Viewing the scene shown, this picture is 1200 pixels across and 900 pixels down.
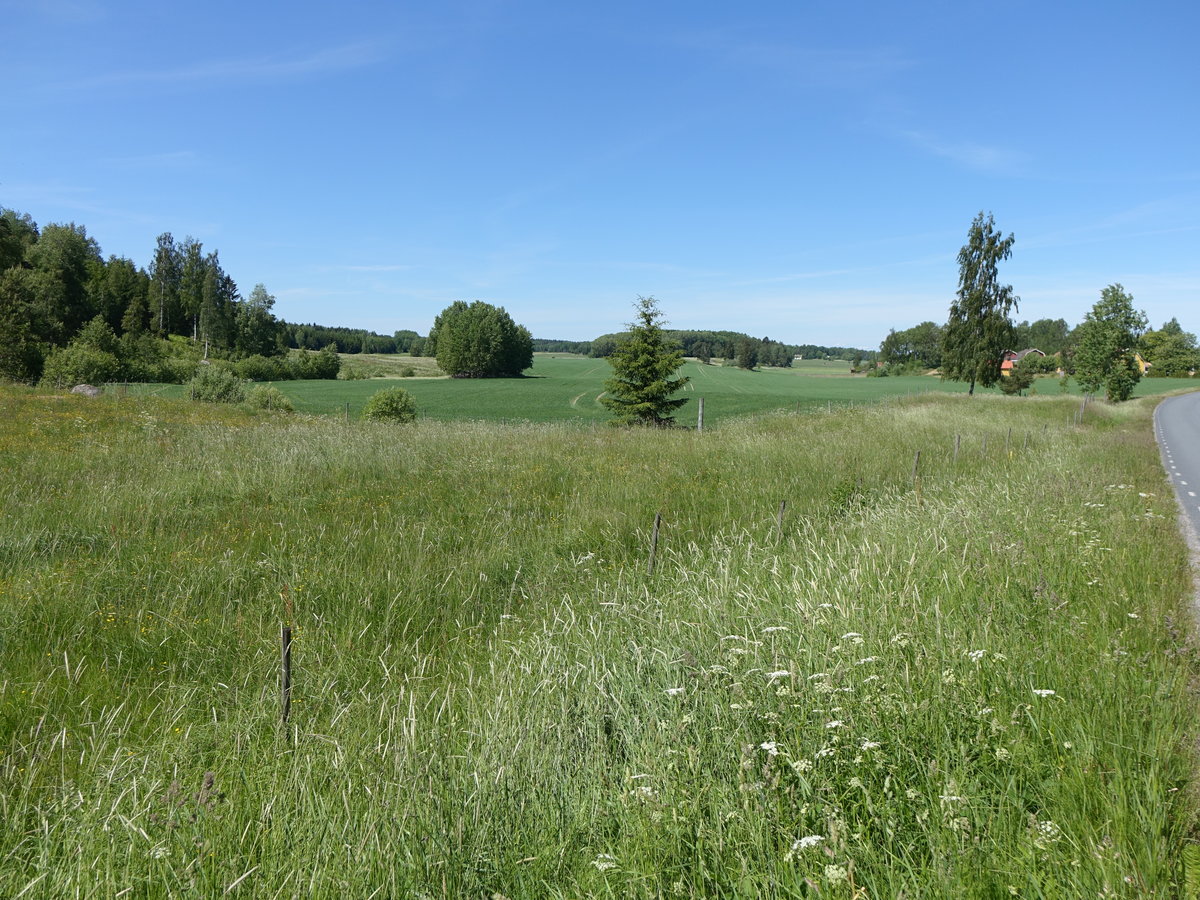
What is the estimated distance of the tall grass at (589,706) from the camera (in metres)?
2.20

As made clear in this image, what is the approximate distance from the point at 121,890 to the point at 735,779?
2.13 meters

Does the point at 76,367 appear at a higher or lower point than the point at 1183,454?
higher

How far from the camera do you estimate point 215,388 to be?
3247 cm

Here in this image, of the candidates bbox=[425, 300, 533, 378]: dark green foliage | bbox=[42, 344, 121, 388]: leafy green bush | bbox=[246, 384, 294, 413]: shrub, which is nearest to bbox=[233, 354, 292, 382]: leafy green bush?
bbox=[425, 300, 533, 378]: dark green foliage

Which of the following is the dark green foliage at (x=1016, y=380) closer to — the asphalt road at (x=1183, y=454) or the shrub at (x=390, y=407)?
the asphalt road at (x=1183, y=454)

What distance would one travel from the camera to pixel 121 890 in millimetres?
2191

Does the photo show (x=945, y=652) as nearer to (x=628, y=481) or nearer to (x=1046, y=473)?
(x=628, y=481)

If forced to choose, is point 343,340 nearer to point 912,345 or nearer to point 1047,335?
point 912,345

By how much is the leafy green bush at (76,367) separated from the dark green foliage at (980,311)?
52.6 meters

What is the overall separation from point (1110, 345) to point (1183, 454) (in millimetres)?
32451

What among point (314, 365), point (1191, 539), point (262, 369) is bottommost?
point (1191, 539)

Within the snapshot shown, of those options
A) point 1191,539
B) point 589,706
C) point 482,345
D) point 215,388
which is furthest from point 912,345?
point 589,706

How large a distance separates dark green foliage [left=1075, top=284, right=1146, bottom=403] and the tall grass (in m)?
47.7

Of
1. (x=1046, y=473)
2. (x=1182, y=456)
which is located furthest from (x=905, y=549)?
(x=1182, y=456)
